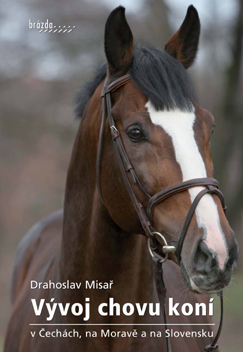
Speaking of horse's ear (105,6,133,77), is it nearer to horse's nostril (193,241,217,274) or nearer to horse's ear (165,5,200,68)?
horse's ear (165,5,200,68)

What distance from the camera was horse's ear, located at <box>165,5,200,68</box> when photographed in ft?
8.96

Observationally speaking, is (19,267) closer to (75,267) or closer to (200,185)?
(75,267)

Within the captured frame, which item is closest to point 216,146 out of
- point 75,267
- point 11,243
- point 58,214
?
point 58,214

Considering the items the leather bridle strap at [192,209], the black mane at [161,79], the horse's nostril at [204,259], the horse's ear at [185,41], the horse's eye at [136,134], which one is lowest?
the horse's nostril at [204,259]

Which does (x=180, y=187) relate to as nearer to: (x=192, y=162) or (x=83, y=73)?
(x=192, y=162)

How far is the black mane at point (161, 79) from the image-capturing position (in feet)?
7.38

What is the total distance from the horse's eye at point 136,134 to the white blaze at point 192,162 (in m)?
0.09

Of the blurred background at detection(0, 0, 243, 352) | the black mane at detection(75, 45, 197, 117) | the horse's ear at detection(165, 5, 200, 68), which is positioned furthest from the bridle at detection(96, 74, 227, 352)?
the blurred background at detection(0, 0, 243, 352)

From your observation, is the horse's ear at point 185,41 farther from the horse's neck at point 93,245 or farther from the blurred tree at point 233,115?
the blurred tree at point 233,115

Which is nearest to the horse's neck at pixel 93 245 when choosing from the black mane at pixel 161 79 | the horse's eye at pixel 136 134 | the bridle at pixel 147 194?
the bridle at pixel 147 194

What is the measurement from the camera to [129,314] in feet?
8.39

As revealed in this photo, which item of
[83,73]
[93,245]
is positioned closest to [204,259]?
[93,245]

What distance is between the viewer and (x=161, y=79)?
7.64 ft

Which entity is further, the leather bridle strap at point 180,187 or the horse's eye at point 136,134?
the horse's eye at point 136,134
